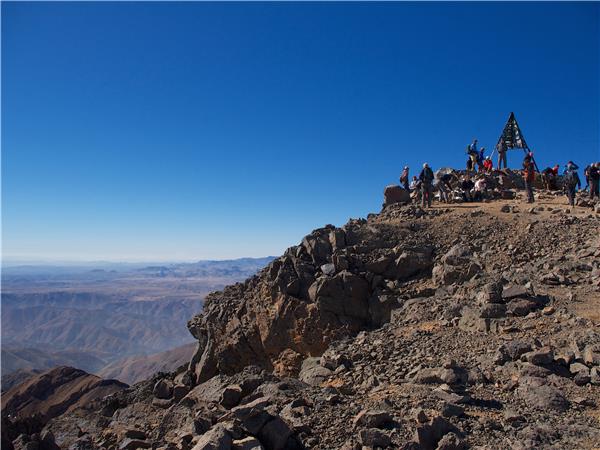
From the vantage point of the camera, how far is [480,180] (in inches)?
1003

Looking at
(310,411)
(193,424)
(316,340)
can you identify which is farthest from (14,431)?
(310,411)

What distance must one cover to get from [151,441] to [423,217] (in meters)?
15.9

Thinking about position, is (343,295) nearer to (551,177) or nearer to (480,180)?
(480,180)

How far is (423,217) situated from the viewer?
2078 centimetres

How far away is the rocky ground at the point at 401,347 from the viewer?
722 cm

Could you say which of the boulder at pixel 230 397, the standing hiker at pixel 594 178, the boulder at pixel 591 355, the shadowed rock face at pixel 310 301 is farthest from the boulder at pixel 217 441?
the standing hiker at pixel 594 178

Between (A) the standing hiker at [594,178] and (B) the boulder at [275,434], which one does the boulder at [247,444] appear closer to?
(B) the boulder at [275,434]

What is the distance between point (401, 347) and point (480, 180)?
17492 millimetres

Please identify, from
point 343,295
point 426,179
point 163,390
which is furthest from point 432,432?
point 426,179

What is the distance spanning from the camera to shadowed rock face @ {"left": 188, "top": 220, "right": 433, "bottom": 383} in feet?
55.3

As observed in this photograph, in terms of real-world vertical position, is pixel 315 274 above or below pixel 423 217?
below

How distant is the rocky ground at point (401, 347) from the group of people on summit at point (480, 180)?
1.09 meters

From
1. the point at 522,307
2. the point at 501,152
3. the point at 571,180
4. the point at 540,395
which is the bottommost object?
the point at 540,395

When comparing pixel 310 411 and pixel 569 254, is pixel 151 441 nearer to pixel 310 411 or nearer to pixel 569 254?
pixel 310 411
